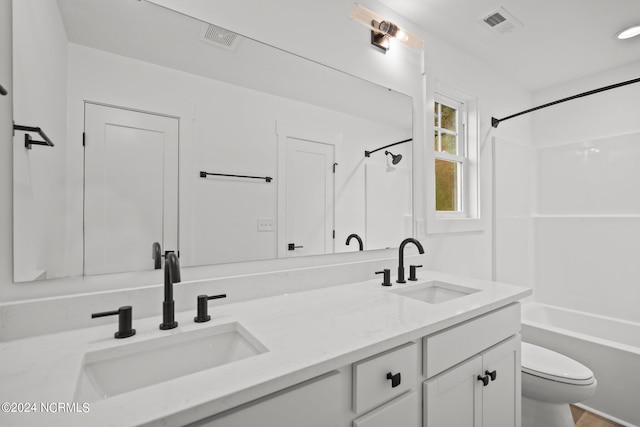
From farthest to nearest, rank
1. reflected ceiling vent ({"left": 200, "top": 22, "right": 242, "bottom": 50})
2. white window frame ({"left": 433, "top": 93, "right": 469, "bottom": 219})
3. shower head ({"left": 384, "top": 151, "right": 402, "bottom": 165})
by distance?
1. white window frame ({"left": 433, "top": 93, "right": 469, "bottom": 219})
2. shower head ({"left": 384, "top": 151, "right": 402, "bottom": 165})
3. reflected ceiling vent ({"left": 200, "top": 22, "right": 242, "bottom": 50})

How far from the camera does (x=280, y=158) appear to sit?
54.2 inches

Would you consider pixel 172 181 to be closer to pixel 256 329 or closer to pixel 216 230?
pixel 216 230

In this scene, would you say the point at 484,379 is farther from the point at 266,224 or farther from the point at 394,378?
the point at 266,224

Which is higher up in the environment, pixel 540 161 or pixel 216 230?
pixel 540 161

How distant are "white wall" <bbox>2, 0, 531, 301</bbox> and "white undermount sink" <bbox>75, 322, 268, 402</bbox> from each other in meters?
0.33

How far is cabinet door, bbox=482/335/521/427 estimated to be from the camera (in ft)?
4.15

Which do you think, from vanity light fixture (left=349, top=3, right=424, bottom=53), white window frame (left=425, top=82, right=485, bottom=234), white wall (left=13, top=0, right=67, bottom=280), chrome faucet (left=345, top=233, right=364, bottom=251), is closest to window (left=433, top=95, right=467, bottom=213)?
white window frame (left=425, top=82, right=485, bottom=234)

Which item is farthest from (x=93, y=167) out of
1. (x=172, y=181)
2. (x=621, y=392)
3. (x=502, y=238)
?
(x=621, y=392)

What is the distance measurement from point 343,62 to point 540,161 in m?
2.54

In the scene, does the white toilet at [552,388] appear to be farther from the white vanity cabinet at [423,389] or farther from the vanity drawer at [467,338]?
the vanity drawer at [467,338]

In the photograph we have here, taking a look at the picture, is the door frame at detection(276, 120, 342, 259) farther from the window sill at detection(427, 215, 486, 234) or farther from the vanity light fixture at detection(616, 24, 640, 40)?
the vanity light fixture at detection(616, 24, 640, 40)

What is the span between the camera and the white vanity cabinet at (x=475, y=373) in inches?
41.2

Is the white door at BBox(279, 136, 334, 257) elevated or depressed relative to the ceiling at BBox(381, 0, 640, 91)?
depressed

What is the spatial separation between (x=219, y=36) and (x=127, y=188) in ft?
2.31
